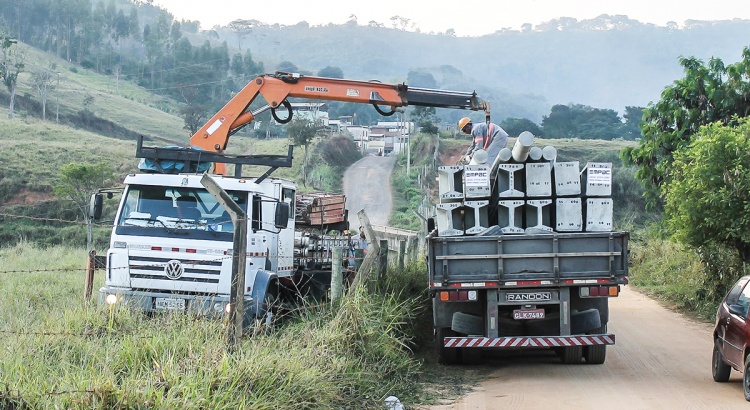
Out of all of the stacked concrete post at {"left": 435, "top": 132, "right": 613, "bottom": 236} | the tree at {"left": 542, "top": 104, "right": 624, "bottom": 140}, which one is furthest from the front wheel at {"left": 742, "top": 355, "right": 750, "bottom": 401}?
the tree at {"left": 542, "top": 104, "right": 624, "bottom": 140}

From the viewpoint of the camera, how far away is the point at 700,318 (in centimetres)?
1872

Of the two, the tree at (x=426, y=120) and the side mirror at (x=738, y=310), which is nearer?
the side mirror at (x=738, y=310)

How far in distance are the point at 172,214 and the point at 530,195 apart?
15.8 feet

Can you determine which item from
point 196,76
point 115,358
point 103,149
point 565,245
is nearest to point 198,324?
point 115,358

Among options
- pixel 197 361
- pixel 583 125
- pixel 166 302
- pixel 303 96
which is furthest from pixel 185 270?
pixel 583 125

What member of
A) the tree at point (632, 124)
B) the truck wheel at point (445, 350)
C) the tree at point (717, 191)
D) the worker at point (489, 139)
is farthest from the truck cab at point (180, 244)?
the tree at point (632, 124)

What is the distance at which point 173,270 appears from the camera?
12023mm

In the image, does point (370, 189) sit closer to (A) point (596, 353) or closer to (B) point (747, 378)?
(A) point (596, 353)

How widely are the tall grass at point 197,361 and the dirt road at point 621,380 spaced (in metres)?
1.12

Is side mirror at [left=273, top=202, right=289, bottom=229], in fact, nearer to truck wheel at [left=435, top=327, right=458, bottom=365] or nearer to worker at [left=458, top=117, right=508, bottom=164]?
truck wheel at [left=435, top=327, right=458, bottom=365]

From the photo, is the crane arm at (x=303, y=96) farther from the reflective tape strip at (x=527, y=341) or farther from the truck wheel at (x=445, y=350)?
the reflective tape strip at (x=527, y=341)

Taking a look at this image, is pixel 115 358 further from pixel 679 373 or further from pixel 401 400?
pixel 679 373

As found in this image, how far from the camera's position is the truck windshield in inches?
485

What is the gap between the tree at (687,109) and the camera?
76.5ft
